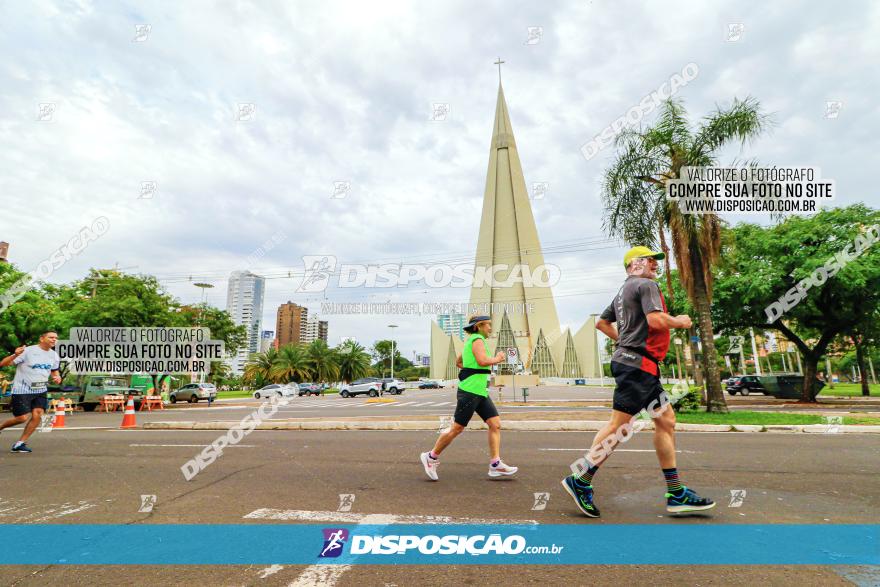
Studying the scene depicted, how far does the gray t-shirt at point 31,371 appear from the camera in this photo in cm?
697

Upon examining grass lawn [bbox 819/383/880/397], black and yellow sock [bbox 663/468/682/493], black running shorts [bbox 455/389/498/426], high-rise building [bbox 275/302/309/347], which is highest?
high-rise building [bbox 275/302/309/347]

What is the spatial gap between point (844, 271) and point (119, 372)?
106 ft

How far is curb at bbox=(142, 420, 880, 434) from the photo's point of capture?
9.20m

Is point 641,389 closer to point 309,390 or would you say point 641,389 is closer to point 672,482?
point 672,482

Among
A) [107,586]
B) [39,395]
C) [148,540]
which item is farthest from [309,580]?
[39,395]

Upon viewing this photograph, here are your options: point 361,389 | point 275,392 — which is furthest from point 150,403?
point 361,389

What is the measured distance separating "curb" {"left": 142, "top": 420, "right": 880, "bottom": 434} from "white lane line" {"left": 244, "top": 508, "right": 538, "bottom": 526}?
6.28 meters

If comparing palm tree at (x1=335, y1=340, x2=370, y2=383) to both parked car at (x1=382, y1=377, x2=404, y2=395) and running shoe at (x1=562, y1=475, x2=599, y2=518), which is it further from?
running shoe at (x1=562, y1=475, x2=599, y2=518)

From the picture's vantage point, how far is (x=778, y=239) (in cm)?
1933

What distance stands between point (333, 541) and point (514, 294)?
8678cm

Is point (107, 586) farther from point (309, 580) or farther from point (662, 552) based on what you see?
point (662, 552)

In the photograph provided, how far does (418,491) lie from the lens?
14.3 ft

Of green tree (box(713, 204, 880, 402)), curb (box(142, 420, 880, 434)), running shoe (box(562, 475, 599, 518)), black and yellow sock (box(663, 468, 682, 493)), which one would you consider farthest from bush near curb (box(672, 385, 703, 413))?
running shoe (box(562, 475, 599, 518))

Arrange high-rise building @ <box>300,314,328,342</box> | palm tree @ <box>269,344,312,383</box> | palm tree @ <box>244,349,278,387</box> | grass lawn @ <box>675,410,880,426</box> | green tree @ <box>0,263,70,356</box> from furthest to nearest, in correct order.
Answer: high-rise building @ <box>300,314,328,342</box>
palm tree @ <box>244,349,278,387</box>
palm tree @ <box>269,344,312,383</box>
green tree @ <box>0,263,70,356</box>
grass lawn @ <box>675,410,880,426</box>
